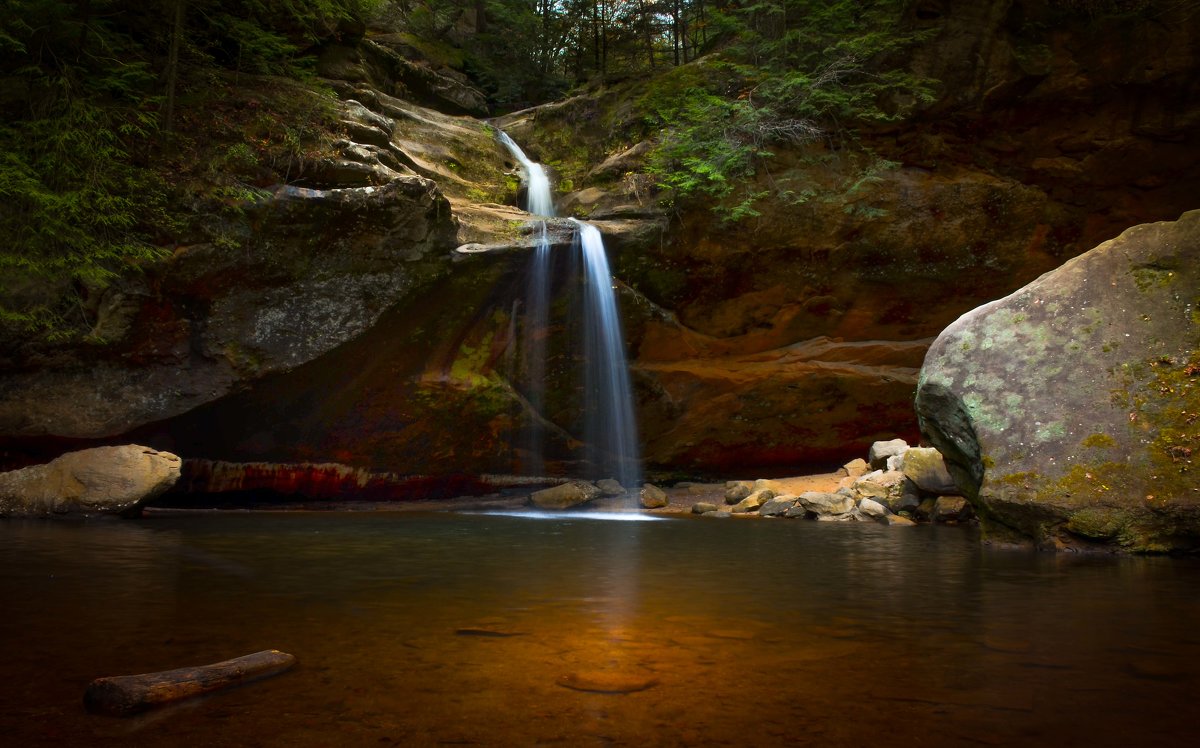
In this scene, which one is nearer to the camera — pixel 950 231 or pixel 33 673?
pixel 33 673

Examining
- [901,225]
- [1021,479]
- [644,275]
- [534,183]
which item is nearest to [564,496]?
[644,275]

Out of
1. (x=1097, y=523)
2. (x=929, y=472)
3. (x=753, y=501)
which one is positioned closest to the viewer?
(x=1097, y=523)

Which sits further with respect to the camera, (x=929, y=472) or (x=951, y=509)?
(x=929, y=472)

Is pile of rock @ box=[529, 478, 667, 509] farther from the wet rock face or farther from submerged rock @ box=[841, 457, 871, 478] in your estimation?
the wet rock face

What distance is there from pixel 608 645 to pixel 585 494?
1068 cm

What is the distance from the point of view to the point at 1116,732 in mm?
2320

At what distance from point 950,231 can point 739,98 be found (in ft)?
16.4

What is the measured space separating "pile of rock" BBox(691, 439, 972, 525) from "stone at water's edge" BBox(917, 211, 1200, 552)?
6.00 feet

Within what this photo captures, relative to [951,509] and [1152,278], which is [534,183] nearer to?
[951,509]

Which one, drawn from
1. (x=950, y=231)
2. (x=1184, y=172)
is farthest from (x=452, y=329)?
(x=1184, y=172)

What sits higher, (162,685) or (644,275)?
(644,275)

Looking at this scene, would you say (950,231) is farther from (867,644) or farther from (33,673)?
(33,673)

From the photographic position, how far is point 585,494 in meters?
14.0

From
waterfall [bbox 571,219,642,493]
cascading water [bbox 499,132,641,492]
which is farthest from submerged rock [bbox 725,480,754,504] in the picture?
cascading water [bbox 499,132,641,492]
